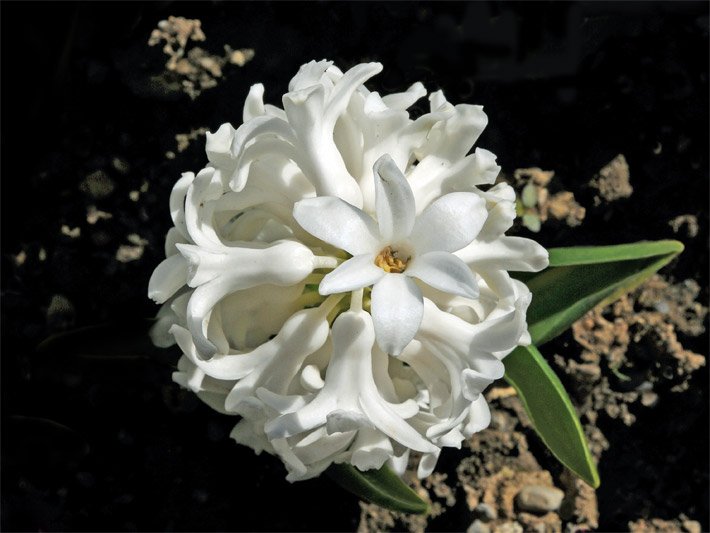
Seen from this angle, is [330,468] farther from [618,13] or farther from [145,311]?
[618,13]

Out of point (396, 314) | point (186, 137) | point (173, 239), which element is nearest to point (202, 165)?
point (186, 137)

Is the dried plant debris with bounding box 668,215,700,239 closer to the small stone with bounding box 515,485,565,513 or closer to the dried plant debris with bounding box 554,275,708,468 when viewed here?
the dried plant debris with bounding box 554,275,708,468

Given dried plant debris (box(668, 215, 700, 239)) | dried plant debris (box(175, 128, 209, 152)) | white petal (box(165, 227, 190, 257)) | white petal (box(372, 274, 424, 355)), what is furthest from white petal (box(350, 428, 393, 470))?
dried plant debris (box(668, 215, 700, 239))

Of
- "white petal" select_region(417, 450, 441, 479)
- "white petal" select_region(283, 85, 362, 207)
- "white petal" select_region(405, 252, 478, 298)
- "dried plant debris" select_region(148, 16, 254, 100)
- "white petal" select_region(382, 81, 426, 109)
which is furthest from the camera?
"dried plant debris" select_region(148, 16, 254, 100)

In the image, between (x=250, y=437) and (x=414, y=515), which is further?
(x=414, y=515)

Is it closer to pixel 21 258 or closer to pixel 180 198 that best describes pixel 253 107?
pixel 180 198

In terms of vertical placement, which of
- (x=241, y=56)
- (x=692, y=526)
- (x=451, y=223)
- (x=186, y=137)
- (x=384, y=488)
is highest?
(x=451, y=223)

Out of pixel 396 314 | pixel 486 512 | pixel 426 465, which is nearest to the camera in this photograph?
pixel 396 314
